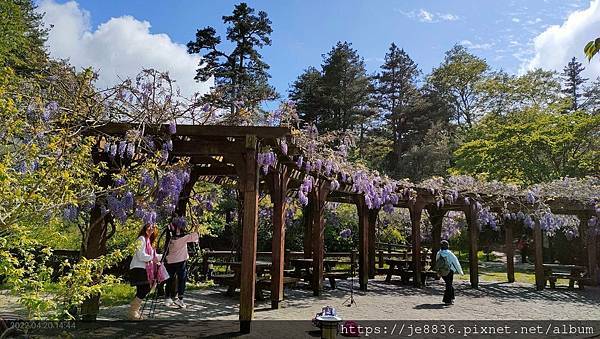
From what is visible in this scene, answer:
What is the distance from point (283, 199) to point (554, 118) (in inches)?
657

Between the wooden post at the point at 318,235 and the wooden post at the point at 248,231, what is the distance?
3.34 meters

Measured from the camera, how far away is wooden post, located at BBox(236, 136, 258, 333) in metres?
5.82

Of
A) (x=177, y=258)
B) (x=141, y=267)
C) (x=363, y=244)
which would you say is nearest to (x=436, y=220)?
(x=363, y=244)

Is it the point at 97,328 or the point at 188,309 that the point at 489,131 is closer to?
the point at 188,309

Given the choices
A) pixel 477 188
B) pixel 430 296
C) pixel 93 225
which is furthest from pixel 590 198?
pixel 93 225

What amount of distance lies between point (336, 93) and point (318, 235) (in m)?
24.9

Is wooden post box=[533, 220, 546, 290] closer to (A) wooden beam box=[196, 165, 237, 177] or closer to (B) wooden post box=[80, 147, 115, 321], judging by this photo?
(A) wooden beam box=[196, 165, 237, 177]

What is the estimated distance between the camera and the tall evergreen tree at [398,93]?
36.0m

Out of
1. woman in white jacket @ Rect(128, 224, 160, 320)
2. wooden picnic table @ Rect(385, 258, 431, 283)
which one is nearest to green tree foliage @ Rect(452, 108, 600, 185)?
wooden picnic table @ Rect(385, 258, 431, 283)

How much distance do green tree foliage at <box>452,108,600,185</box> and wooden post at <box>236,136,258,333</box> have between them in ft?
53.3

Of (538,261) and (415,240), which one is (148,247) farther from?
(538,261)

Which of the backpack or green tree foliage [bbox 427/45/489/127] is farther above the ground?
green tree foliage [bbox 427/45/489/127]

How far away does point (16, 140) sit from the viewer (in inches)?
207

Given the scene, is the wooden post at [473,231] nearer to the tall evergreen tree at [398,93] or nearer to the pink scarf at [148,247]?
the pink scarf at [148,247]
